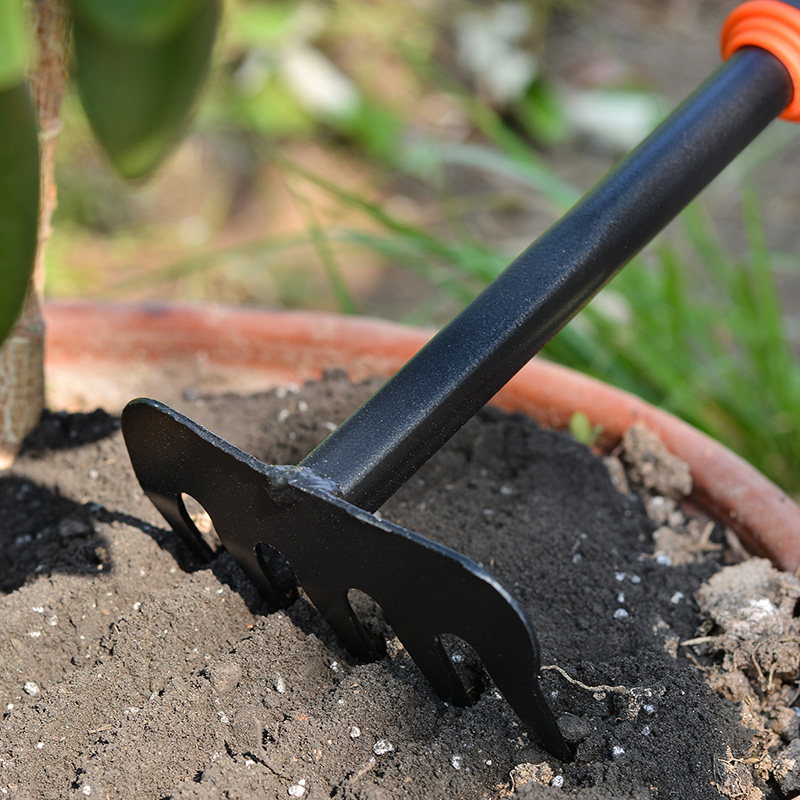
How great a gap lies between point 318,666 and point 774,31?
0.74 meters

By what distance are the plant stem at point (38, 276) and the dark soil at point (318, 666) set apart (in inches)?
2.3

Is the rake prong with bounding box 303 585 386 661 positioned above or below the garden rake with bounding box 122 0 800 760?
below

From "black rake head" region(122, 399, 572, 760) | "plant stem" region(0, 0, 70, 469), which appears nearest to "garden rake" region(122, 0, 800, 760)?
"black rake head" region(122, 399, 572, 760)

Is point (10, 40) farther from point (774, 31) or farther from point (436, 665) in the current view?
point (774, 31)

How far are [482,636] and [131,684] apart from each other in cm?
29

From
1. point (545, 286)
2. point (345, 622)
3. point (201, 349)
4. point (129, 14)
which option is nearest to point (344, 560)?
point (345, 622)

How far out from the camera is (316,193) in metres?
2.73

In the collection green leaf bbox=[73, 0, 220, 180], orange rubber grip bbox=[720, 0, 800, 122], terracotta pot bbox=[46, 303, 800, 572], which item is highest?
orange rubber grip bbox=[720, 0, 800, 122]

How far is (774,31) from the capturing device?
32.0 inches

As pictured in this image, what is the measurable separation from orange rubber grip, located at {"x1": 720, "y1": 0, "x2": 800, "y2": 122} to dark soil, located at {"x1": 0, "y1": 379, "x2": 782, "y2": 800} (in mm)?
440

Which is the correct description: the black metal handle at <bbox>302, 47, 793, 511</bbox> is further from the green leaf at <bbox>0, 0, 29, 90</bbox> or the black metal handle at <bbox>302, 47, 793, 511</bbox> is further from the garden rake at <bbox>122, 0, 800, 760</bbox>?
the green leaf at <bbox>0, 0, 29, 90</bbox>

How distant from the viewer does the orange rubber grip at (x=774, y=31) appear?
80 centimetres

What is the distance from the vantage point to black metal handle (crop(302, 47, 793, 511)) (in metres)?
0.63

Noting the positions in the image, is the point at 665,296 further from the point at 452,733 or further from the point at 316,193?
the point at 316,193
